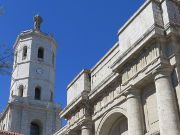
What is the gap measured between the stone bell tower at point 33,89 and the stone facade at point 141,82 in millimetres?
24744

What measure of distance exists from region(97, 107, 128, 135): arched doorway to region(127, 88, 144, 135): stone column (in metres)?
2.00

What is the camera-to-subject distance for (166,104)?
18234 millimetres

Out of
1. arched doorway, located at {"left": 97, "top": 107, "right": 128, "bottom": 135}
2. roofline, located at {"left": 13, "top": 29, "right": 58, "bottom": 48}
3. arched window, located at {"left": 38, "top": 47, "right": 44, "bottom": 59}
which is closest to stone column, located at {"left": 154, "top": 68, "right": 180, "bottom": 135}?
arched doorway, located at {"left": 97, "top": 107, "right": 128, "bottom": 135}

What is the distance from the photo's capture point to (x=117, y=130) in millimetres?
24016

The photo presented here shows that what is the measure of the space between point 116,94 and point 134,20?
4.13m

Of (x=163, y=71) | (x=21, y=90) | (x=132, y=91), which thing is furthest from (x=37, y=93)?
(x=163, y=71)

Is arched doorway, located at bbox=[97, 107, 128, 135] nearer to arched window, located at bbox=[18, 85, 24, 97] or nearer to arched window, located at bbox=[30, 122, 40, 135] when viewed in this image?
arched window, located at bbox=[30, 122, 40, 135]

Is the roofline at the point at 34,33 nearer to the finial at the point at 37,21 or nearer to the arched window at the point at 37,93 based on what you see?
the finial at the point at 37,21

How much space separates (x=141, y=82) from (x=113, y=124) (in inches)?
189

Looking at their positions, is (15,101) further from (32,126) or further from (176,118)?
(176,118)

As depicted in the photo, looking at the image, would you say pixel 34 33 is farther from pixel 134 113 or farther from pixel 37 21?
pixel 134 113

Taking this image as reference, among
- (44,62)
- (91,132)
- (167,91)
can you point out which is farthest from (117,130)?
(44,62)

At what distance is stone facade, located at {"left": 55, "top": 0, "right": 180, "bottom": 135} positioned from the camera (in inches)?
740

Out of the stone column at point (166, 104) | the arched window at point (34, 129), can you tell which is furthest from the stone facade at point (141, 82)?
the arched window at point (34, 129)
